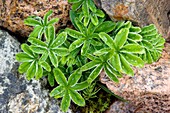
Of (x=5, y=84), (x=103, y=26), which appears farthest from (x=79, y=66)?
(x=5, y=84)

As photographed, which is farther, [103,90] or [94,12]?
[103,90]

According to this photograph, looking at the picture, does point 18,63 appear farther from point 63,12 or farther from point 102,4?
point 102,4

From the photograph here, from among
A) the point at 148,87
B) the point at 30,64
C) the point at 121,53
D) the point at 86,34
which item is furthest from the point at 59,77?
the point at 148,87

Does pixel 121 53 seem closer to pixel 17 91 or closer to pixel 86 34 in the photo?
pixel 86 34

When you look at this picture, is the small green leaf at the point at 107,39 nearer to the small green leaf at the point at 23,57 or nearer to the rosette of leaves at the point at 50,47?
the rosette of leaves at the point at 50,47

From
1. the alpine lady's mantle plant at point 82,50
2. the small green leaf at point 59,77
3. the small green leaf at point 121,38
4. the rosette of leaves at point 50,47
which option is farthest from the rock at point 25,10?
the small green leaf at point 121,38

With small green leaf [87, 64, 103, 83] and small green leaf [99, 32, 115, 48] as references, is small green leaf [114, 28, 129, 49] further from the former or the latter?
small green leaf [87, 64, 103, 83]

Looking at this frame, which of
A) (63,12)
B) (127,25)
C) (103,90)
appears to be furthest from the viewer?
(103,90)
